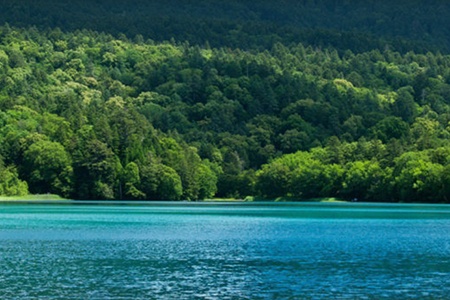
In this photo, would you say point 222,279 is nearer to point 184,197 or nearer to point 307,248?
point 307,248

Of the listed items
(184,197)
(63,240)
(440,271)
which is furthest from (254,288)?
(184,197)

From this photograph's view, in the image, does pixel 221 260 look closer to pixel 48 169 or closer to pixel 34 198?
pixel 34 198

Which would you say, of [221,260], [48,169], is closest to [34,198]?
[48,169]

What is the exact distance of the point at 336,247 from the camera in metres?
60.0

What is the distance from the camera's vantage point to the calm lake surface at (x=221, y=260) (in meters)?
39.7

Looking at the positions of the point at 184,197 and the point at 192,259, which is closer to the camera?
the point at 192,259

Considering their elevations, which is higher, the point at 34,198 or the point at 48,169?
the point at 48,169

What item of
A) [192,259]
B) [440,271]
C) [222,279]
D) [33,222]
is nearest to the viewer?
[222,279]

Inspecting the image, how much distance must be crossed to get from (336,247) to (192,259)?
12.2 meters

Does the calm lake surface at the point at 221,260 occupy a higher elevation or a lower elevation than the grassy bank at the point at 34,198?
lower

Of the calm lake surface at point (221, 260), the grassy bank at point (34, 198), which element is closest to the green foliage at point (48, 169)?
the grassy bank at point (34, 198)

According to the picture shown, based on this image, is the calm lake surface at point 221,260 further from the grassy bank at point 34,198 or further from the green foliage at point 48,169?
the green foliage at point 48,169

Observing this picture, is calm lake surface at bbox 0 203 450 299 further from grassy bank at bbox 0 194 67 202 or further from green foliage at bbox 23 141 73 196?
green foliage at bbox 23 141 73 196

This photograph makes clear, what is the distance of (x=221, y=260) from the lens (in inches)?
2030
